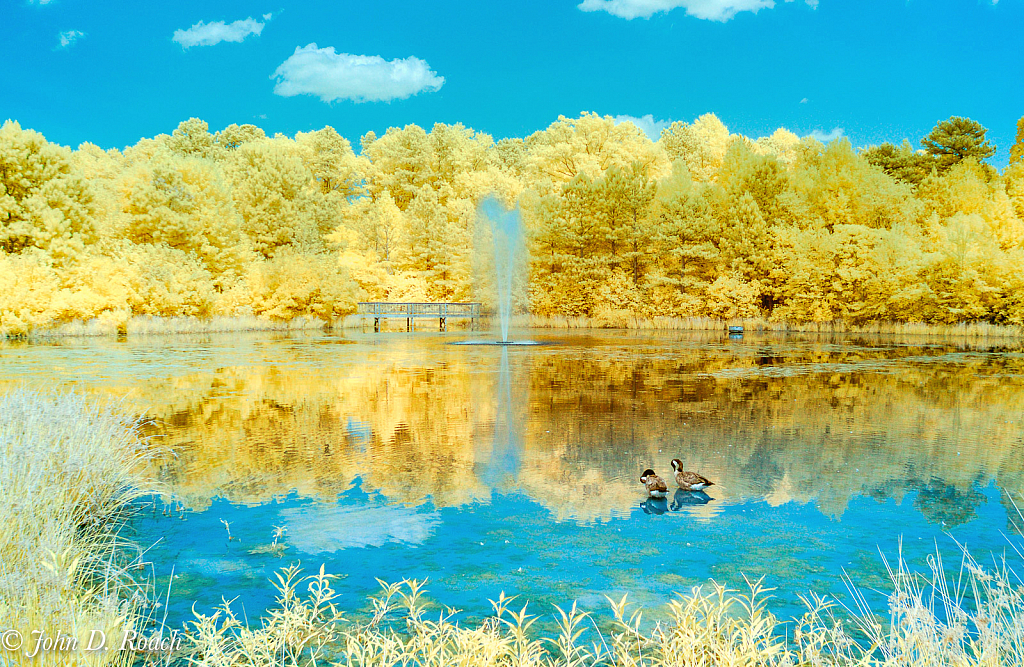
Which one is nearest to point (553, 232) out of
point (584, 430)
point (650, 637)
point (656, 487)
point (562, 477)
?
point (584, 430)

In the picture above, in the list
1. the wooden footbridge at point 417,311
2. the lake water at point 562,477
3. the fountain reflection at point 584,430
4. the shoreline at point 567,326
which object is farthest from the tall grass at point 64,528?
the wooden footbridge at point 417,311

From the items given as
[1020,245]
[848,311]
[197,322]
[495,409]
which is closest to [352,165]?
[197,322]

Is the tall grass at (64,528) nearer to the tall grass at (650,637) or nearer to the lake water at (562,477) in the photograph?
the lake water at (562,477)

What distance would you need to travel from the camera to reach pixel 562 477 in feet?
24.7

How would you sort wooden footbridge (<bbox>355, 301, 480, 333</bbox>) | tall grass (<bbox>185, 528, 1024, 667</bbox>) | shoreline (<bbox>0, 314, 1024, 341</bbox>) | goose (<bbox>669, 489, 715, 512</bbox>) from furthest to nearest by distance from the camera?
1. wooden footbridge (<bbox>355, 301, 480, 333</bbox>)
2. shoreline (<bbox>0, 314, 1024, 341</bbox>)
3. goose (<bbox>669, 489, 715, 512</bbox>)
4. tall grass (<bbox>185, 528, 1024, 667</bbox>)

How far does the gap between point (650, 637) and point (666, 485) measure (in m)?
2.99

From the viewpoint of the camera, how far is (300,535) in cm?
573

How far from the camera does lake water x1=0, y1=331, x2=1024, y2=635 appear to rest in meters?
5.09

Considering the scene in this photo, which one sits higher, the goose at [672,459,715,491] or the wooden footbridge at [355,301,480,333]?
the wooden footbridge at [355,301,480,333]

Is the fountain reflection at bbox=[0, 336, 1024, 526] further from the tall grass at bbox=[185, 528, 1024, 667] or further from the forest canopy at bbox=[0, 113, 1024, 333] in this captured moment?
the forest canopy at bbox=[0, 113, 1024, 333]

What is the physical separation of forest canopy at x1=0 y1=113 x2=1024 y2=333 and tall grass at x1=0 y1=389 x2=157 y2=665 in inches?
1015

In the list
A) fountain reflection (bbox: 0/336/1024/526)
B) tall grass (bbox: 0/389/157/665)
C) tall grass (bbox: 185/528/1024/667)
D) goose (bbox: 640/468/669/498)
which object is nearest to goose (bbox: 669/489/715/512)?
fountain reflection (bbox: 0/336/1024/526)

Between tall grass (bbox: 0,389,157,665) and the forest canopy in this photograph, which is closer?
tall grass (bbox: 0,389,157,665)

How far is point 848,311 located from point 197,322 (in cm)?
3124
